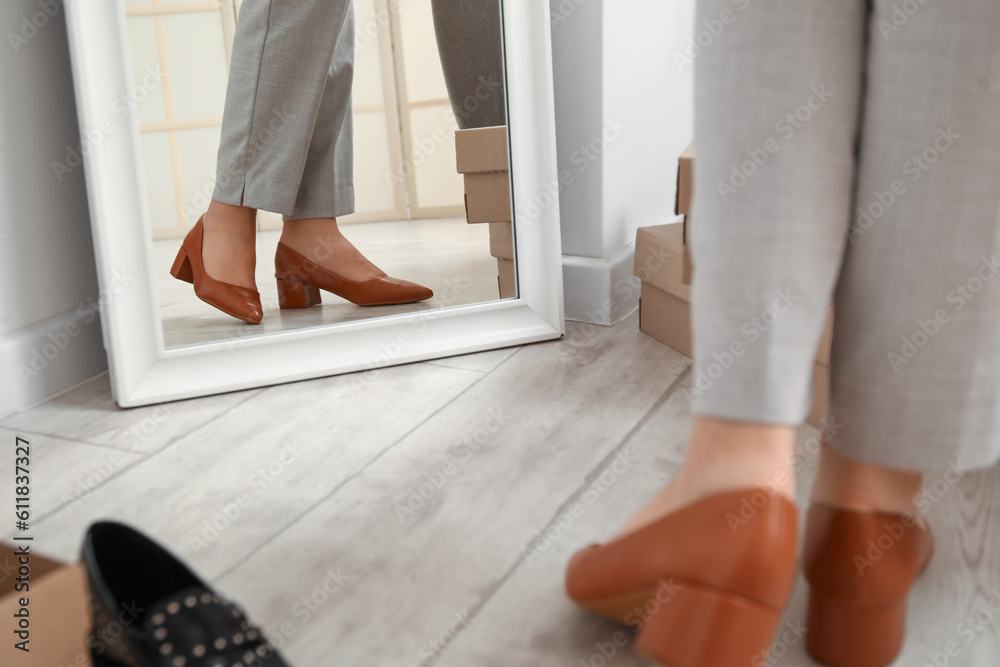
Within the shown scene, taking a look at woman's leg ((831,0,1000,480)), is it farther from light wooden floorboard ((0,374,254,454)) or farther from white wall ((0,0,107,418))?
white wall ((0,0,107,418))

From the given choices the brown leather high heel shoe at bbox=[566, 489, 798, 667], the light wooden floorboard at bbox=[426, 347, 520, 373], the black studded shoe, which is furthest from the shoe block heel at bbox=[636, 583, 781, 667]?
the light wooden floorboard at bbox=[426, 347, 520, 373]

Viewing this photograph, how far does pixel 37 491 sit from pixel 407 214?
0.59m

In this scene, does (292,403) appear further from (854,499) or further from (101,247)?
(854,499)

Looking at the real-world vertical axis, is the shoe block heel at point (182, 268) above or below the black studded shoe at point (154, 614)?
above

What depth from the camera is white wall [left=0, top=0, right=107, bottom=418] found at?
99 centimetres

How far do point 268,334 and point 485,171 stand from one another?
0.40 metres

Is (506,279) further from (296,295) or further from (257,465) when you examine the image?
(257,465)

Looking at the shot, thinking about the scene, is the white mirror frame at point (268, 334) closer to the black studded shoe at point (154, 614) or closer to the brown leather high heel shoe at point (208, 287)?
the brown leather high heel shoe at point (208, 287)

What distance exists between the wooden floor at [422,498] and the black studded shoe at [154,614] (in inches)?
3.3

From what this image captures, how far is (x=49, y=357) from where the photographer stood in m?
1.04

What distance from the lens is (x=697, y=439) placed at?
440 mm

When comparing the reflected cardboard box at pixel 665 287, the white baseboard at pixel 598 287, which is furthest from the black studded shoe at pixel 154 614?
the white baseboard at pixel 598 287

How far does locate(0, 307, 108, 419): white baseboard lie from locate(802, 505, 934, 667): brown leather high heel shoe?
960 mm

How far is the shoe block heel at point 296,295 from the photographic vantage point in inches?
43.6
